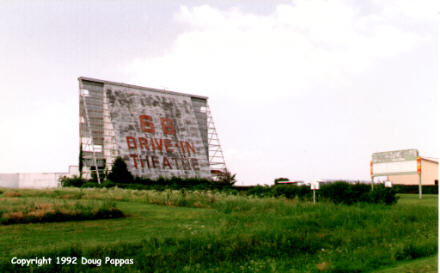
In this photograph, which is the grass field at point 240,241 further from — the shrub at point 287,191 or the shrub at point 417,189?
the shrub at point 417,189

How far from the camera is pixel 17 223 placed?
14.0 m

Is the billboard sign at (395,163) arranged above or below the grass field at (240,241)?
above

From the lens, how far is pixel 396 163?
111ft

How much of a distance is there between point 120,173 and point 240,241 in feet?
114

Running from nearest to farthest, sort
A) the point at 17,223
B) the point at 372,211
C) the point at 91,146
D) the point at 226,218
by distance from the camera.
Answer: the point at 17,223 → the point at 226,218 → the point at 372,211 → the point at 91,146

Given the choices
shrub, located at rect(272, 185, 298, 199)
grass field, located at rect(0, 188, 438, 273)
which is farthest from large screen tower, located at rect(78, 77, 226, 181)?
grass field, located at rect(0, 188, 438, 273)

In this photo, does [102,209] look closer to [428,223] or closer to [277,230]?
[277,230]

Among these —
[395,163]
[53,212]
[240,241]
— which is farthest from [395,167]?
[53,212]

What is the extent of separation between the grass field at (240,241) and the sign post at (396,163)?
16130mm

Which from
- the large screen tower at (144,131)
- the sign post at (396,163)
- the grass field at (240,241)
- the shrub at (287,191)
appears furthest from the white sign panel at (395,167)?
the large screen tower at (144,131)

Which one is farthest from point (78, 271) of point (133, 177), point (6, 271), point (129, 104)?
point (129, 104)

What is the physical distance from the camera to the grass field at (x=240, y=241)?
9.57 metres

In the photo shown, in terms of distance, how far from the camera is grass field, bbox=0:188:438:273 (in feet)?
31.4

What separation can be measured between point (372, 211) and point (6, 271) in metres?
14.3
